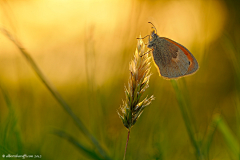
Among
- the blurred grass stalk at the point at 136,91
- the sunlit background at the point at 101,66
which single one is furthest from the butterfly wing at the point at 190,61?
the blurred grass stalk at the point at 136,91

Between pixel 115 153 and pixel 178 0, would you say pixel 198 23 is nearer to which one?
pixel 178 0

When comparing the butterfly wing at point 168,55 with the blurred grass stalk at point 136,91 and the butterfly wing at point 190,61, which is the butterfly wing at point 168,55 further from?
the blurred grass stalk at point 136,91

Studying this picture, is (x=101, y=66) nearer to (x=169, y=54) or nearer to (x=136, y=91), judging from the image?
(x=169, y=54)

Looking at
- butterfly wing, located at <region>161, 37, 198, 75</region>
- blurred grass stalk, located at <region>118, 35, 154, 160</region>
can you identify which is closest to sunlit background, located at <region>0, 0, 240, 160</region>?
butterfly wing, located at <region>161, 37, 198, 75</region>

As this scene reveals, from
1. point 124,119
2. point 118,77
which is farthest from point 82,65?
point 124,119

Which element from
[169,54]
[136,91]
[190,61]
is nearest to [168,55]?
[169,54]

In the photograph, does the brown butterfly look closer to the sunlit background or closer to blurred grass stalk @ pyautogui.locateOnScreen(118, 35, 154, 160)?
the sunlit background
